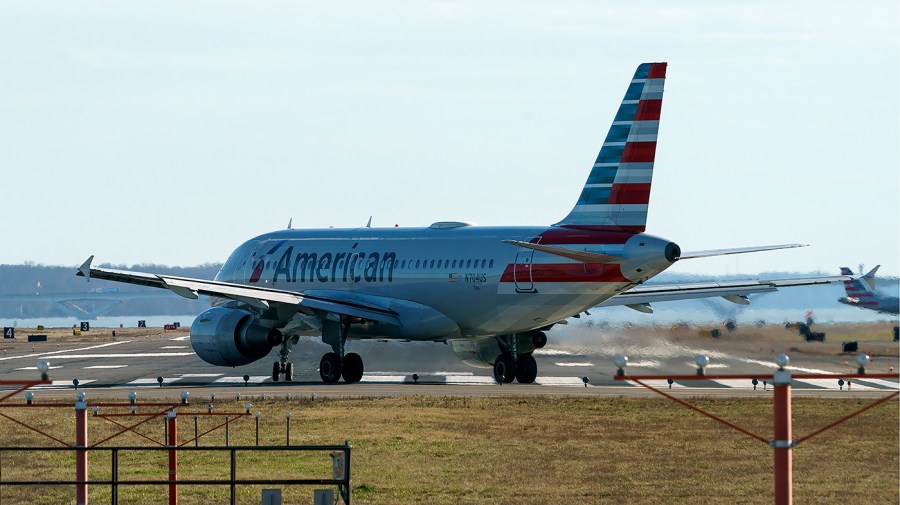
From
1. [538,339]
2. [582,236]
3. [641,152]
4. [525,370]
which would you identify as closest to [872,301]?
[538,339]

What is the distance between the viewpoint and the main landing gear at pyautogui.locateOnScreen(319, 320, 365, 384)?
1817 inches

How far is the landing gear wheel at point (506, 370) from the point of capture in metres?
46.8

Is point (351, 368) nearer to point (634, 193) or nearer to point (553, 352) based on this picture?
point (553, 352)

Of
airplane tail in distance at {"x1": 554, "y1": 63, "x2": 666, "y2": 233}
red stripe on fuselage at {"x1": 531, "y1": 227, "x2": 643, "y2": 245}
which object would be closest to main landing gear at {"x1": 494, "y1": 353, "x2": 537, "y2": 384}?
red stripe on fuselage at {"x1": 531, "y1": 227, "x2": 643, "y2": 245}

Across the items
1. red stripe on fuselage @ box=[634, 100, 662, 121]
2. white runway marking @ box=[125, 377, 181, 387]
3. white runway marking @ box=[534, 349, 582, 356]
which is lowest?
white runway marking @ box=[125, 377, 181, 387]

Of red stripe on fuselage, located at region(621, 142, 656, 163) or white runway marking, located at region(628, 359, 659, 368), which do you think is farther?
white runway marking, located at region(628, 359, 659, 368)

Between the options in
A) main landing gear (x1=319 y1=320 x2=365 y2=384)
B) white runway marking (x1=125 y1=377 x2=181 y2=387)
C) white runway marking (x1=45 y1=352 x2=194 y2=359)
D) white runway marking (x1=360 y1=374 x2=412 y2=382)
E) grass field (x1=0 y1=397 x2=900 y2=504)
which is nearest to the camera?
grass field (x1=0 y1=397 x2=900 y2=504)

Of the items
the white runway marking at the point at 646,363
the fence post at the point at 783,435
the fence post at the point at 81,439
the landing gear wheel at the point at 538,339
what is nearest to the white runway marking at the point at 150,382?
the landing gear wheel at the point at 538,339

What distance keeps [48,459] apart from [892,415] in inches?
740

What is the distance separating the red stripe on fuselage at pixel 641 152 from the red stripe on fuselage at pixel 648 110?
665 mm

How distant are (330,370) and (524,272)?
783cm

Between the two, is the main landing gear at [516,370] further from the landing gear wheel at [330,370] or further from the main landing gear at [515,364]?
the landing gear wheel at [330,370]

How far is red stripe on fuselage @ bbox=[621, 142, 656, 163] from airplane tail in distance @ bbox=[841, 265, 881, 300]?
924cm

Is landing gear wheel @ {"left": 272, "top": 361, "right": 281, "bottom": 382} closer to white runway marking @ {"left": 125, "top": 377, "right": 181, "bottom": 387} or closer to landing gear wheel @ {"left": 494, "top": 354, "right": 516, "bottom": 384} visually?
white runway marking @ {"left": 125, "top": 377, "right": 181, "bottom": 387}
